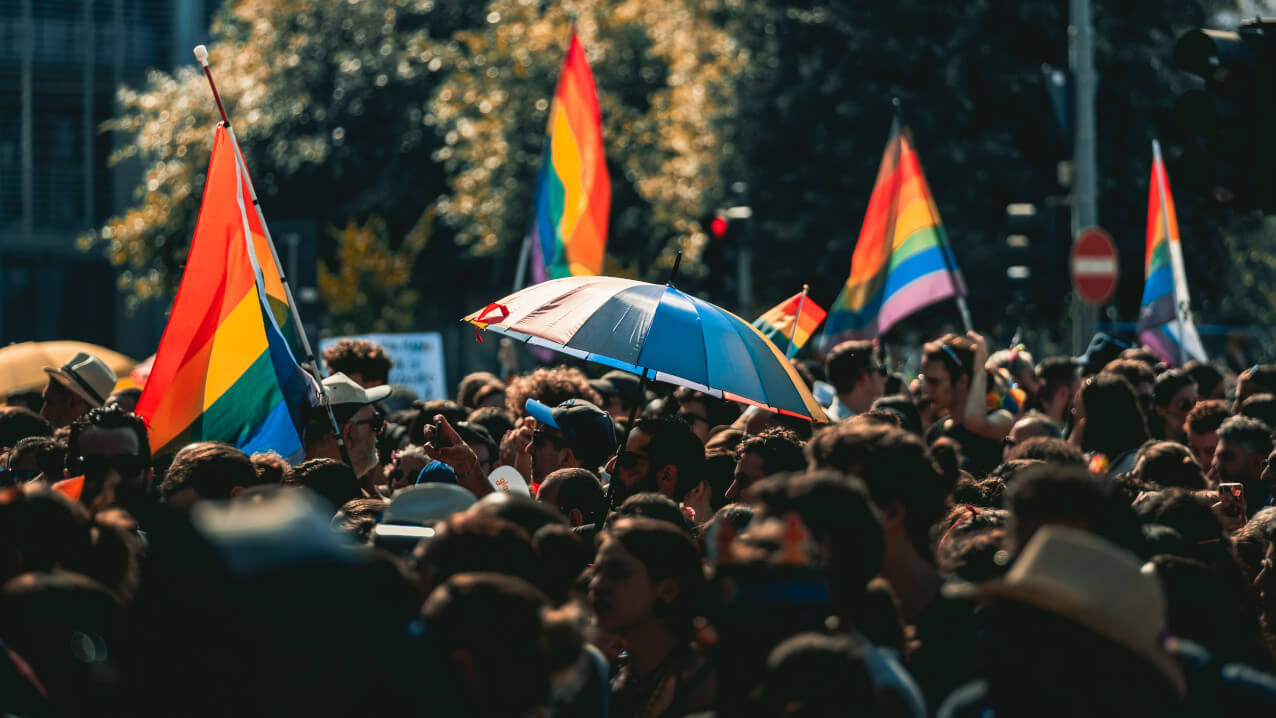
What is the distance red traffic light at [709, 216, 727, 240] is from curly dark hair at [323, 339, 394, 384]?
743 centimetres

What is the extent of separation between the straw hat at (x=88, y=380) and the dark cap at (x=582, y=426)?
284 centimetres

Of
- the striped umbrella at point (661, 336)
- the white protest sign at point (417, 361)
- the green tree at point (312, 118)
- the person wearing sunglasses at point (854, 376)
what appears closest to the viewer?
the striped umbrella at point (661, 336)

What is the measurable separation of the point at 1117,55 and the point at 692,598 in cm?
1865

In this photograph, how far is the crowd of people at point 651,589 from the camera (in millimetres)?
2744

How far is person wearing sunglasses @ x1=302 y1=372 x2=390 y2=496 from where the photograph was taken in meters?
6.76

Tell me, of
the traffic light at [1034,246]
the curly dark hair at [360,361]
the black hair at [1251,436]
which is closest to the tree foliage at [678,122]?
the traffic light at [1034,246]

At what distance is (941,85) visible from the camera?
68.9 feet

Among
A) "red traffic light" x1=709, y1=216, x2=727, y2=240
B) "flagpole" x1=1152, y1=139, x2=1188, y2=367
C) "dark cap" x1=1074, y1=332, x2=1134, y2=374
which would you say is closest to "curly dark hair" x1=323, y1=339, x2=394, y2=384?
"dark cap" x1=1074, y1=332, x2=1134, y2=374

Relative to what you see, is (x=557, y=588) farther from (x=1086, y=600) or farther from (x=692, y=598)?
(x=1086, y=600)

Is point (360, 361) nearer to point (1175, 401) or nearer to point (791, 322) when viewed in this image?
point (791, 322)

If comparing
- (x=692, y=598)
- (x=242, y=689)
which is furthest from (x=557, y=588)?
(x=242, y=689)

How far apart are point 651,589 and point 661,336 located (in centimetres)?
197

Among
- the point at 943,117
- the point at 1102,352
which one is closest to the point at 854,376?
the point at 1102,352

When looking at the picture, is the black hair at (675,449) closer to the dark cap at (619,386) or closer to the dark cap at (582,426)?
the dark cap at (582,426)
